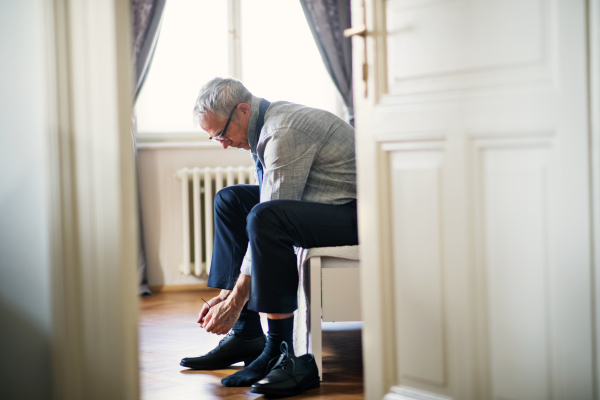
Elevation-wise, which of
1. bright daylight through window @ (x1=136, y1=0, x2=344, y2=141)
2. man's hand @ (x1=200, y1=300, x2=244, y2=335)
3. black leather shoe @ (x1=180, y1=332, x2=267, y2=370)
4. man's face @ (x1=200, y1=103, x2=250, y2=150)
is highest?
bright daylight through window @ (x1=136, y1=0, x2=344, y2=141)

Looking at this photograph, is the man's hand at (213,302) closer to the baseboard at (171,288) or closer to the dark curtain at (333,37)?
the baseboard at (171,288)

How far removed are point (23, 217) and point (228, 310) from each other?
0.73 m

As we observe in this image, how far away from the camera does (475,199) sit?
109cm

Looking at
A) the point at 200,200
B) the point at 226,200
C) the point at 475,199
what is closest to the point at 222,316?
the point at 226,200

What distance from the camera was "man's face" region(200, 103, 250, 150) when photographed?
1.84 m

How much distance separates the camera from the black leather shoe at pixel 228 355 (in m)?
1.77

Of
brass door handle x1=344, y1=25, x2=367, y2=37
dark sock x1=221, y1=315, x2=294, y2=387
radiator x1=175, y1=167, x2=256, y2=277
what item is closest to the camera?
brass door handle x1=344, y1=25, x2=367, y2=37

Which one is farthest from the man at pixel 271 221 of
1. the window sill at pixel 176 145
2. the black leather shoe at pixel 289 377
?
the window sill at pixel 176 145

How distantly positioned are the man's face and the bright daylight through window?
5.20 ft

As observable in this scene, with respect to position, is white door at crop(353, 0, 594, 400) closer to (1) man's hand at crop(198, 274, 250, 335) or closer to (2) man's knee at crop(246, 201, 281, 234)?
(2) man's knee at crop(246, 201, 281, 234)

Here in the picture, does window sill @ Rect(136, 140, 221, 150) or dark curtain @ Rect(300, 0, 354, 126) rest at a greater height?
dark curtain @ Rect(300, 0, 354, 126)

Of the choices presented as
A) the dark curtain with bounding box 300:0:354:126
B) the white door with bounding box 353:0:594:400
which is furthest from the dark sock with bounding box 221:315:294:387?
the dark curtain with bounding box 300:0:354:126

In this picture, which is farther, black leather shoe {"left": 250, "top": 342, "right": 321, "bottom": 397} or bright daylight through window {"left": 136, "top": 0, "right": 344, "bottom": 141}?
bright daylight through window {"left": 136, "top": 0, "right": 344, "bottom": 141}

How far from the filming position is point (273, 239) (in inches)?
61.6
